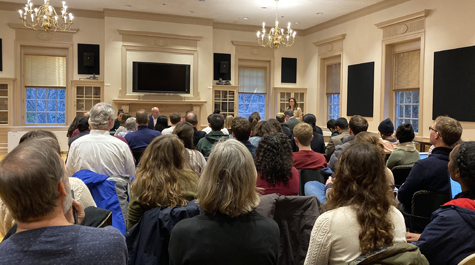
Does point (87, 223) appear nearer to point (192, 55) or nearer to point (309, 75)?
point (192, 55)

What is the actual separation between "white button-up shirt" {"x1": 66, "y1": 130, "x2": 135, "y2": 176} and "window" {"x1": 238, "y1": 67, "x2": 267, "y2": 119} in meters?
9.37

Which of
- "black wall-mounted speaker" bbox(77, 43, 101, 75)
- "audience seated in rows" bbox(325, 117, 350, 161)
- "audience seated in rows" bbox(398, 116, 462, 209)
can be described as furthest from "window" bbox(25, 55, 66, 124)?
"audience seated in rows" bbox(398, 116, 462, 209)

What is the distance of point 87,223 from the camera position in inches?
56.2

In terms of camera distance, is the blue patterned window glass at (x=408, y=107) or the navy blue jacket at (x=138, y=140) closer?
the navy blue jacket at (x=138, y=140)

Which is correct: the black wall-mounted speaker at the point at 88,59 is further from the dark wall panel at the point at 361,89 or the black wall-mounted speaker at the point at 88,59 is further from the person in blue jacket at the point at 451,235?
the person in blue jacket at the point at 451,235

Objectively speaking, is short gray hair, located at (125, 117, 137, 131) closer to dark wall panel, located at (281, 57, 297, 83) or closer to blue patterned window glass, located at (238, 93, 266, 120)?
blue patterned window glass, located at (238, 93, 266, 120)

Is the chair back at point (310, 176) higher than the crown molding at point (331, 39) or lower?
lower

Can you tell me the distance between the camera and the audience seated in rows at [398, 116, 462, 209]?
2.59 m

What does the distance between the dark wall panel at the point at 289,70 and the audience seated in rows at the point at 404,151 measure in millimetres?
8889

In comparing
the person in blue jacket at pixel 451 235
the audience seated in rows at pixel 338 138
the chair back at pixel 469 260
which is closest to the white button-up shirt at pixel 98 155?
the person in blue jacket at pixel 451 235

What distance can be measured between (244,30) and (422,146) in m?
6.78

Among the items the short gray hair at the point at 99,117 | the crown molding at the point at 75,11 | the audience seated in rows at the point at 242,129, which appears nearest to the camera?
the short gray hair at the point at 99,117

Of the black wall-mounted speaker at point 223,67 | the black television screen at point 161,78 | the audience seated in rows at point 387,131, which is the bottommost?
the audience seated in rows at point 387,131

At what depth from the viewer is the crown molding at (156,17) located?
32.6 ft
